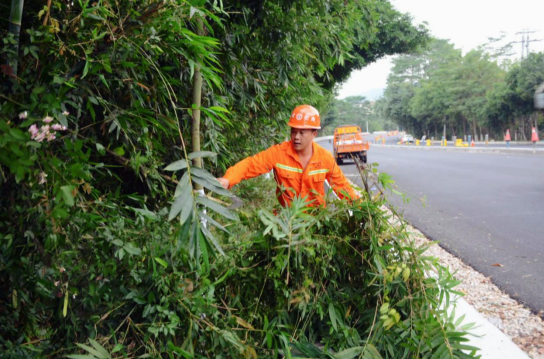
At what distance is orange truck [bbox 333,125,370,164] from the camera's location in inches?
953

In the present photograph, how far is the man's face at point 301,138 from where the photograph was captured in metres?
3.72

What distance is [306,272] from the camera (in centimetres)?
221

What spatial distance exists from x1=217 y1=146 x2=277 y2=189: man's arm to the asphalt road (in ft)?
2.22

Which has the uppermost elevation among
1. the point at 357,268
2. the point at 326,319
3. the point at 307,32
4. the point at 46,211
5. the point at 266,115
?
the point at 307,32

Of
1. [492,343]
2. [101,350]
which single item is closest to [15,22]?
[101,350]

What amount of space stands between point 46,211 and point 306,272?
114 cm

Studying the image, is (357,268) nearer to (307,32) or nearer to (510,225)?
(307,32)

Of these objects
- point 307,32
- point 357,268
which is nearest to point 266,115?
point 307,32

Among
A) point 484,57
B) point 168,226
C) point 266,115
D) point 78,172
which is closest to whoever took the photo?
point 78,172

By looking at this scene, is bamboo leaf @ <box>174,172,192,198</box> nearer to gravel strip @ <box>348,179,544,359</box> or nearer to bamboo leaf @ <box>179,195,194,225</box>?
bamboo leaf @ <box>179,195,194,225</box>

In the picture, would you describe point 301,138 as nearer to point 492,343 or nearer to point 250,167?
point 250,167

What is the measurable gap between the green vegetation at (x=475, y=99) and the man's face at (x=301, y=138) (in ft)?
78.7

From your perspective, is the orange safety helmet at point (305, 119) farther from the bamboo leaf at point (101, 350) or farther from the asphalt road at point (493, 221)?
the bamboo leaf at point (101, 350)

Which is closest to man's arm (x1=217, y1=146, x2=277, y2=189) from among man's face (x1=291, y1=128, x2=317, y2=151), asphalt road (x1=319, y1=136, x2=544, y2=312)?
man's face (x1=291, y1=128, x2=317, y2=151)
